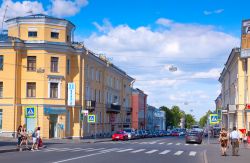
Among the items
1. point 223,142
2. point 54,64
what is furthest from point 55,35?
point 223,142

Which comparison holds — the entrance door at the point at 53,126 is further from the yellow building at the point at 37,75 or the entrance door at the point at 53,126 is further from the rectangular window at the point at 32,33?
the rectangular window at the point at 32,33

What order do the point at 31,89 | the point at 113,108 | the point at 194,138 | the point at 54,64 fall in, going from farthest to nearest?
the point at 113,108, the point at 54,64, the point at 31,89, the point at 194,138

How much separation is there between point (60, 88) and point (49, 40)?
5.76 metres

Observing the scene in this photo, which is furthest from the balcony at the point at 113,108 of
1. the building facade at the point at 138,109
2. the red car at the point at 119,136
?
the building facade at the point at 138,109

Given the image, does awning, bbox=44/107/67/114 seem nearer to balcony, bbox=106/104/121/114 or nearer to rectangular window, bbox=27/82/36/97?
rectangular window, bbox=27/82/36/97

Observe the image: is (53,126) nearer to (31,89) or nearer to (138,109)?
(31,89)

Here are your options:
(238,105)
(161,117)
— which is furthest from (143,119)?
(238,105)

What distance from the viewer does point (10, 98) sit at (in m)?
53.6

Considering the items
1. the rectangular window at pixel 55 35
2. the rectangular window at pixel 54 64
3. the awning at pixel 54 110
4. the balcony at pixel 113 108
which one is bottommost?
the awning at pixel 54 110

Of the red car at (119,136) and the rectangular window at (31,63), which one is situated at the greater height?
the rectangular window at (31,63)

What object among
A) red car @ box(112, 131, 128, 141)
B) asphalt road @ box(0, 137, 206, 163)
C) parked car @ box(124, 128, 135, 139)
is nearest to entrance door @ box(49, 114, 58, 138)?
red car @ box(112, 131, 128, 141)

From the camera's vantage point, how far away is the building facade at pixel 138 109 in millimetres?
106125

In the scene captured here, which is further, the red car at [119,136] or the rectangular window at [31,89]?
the red car at [119,136]

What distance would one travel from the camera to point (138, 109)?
110m
